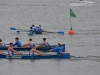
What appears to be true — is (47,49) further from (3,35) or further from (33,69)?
Result: (3,35)

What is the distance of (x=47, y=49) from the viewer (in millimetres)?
47562

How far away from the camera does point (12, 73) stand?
39344 mm

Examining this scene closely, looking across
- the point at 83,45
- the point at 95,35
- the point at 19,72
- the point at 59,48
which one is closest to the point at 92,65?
the point at 59,48

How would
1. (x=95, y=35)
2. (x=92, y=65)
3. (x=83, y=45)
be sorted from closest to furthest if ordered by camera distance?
(x=92, y=65), (x=83, y=45), (x=95, y=35)

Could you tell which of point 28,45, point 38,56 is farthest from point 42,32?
point 38,56

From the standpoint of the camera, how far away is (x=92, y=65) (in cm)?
4194

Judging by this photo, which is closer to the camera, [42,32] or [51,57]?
[51,57]

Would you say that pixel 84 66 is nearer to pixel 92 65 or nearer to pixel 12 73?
pixel 92 65

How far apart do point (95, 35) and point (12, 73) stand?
26194mm

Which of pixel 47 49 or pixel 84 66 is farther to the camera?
pixel 47 49

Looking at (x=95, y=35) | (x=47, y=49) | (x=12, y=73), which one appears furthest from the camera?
(x=95, y=35)

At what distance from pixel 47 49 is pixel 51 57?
→ 4.04 meters

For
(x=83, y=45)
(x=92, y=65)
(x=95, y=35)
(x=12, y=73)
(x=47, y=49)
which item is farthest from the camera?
(x=95, y=35)

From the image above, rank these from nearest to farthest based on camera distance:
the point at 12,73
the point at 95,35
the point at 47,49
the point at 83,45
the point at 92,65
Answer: the point at 12,73, the point at 92,65, the point at 47,49, the point at 83,45, the point at 95,35
